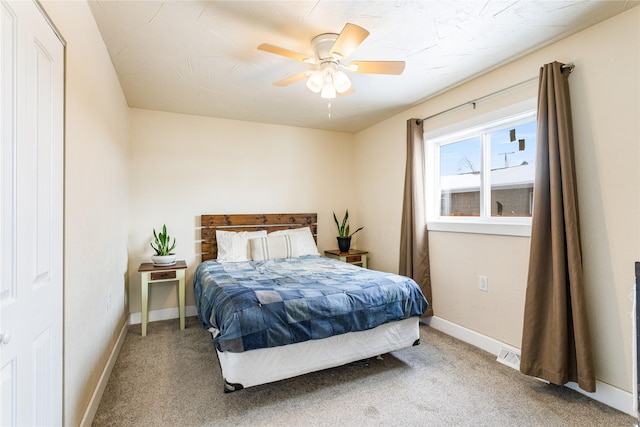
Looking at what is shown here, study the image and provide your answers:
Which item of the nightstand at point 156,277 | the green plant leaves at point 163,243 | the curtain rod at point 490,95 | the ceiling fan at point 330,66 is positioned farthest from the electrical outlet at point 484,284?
the green plant leaves at point 163,243

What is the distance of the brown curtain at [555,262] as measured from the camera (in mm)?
2002

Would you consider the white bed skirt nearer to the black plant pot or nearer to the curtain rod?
the black plant pot

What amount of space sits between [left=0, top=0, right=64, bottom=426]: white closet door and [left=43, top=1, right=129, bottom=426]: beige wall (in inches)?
4.3

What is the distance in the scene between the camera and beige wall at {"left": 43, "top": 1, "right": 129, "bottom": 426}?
148 cm

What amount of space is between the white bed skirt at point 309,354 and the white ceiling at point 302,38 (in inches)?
82.9

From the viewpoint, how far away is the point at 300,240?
3.91 meters

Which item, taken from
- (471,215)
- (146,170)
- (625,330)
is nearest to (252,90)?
(146,170)

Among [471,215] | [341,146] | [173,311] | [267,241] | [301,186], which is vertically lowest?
[173,311]

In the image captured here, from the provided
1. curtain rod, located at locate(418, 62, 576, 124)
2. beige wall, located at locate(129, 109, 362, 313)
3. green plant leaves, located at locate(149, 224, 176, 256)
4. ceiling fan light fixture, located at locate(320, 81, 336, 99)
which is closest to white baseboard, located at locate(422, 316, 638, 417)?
beige wall, located at locate(129, 109, 362, 313)

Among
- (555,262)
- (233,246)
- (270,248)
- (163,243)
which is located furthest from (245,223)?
(555,262)

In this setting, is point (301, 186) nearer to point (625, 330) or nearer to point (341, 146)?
point (341, 146)

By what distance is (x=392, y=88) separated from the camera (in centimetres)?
304

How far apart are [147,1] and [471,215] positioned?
307 centimetres

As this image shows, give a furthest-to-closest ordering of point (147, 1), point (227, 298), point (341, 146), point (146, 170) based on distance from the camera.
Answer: point (341, 146) → point (146, 170) → point (227, 298) → point (147, 1)
